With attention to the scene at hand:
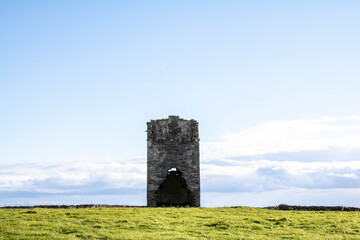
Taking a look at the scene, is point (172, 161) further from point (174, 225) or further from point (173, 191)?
point (174, 225)

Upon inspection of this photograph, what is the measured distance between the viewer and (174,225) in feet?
63.0

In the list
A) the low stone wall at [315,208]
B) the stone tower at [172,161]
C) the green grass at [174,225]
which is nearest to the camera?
the green grass at [174,225]

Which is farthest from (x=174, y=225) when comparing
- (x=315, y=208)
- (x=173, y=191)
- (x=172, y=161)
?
(x=173, y=191)

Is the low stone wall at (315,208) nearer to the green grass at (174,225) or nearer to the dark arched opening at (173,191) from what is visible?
the green grass at (174,225)

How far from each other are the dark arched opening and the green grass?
34.6ft

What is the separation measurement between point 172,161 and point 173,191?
2.82m

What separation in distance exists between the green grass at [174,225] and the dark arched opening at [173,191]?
1056 cm

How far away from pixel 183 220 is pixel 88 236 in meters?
5.11

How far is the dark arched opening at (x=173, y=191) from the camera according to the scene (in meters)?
33.9

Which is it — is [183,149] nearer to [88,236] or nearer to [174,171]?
[174,171]

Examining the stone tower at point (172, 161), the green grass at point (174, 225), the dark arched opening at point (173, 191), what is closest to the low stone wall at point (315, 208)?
the green grass at point (174, 225)

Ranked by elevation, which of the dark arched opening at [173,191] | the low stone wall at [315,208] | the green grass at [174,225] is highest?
the dark arched opening at [173,191]

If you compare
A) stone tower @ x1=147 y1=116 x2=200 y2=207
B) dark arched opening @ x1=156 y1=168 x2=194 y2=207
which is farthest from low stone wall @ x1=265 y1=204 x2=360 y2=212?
dark arched opening @ x1=156 y1=168 x2=194 y2=207

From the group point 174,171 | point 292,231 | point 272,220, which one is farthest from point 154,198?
point 292,231
